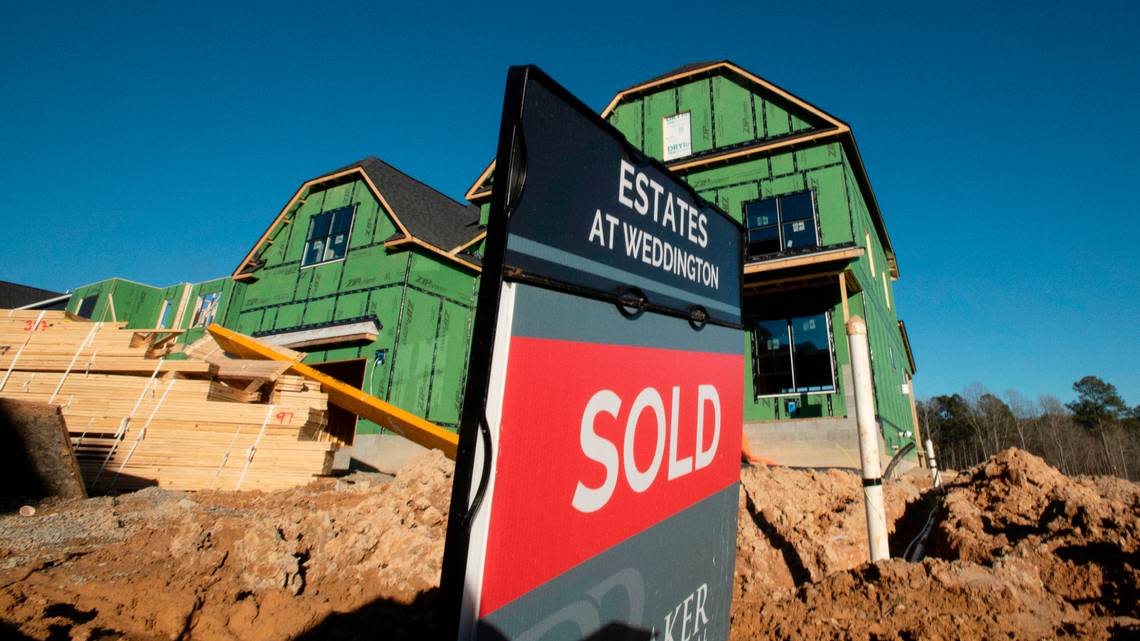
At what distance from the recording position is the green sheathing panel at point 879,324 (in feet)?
43.0

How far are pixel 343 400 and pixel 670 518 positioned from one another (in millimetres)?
10990

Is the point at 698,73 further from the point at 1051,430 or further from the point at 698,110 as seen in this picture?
the point at 1051,430

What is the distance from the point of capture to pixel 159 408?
7949mm

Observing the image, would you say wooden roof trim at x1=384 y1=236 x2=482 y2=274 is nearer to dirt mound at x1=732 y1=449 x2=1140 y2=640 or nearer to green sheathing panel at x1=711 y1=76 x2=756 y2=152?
green sheathing panel at x1=711 y1=76 x2=756 y2=152

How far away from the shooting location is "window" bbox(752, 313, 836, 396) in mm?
12430

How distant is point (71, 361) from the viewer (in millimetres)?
9133

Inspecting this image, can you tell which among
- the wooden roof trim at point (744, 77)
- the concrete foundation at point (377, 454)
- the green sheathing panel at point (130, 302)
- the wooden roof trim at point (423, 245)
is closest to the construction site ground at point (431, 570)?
the concrete foundation at point (377, 454)

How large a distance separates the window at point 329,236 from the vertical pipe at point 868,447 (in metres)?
16.5

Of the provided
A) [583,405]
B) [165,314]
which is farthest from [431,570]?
[165,314]

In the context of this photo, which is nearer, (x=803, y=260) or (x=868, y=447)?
(x=868, y=447)

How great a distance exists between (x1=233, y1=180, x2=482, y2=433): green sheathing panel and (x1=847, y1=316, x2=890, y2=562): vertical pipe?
42.3 feet

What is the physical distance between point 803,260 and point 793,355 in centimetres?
258

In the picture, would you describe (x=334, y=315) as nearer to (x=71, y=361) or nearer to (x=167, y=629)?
(x=71, y=361)

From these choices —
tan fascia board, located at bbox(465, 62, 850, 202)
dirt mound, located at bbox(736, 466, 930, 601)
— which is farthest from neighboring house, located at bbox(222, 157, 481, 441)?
dirt mound, located at bbox(736, 466, 930, 601)
